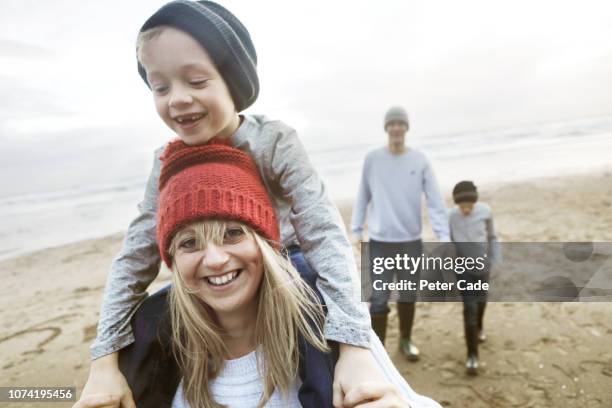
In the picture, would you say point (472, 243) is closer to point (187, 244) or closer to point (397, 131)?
point (397, 131)

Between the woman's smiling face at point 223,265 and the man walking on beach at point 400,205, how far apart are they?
198 centimetres

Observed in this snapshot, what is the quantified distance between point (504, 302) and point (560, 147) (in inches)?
605

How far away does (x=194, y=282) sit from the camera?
3.59ft

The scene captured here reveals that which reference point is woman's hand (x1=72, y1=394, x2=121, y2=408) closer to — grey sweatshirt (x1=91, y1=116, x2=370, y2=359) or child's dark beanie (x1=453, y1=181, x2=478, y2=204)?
grey sweatshirt (x1=91, y1=116, x2=370, y2=359)

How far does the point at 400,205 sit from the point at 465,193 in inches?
21.1

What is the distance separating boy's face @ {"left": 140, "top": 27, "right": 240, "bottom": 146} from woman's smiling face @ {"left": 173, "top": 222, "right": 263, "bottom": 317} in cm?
28

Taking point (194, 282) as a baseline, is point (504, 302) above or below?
below

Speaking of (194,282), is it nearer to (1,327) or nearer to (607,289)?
(607,289)

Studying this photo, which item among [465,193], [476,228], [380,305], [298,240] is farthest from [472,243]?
[298,240]

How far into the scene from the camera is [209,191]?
1.03m

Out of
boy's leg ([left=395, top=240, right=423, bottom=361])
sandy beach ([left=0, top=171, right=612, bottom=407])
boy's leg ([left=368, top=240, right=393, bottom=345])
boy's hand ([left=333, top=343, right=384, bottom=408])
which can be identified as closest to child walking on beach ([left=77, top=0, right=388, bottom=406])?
boy's hand ([left=333, top=343, right=384, bottom=408])

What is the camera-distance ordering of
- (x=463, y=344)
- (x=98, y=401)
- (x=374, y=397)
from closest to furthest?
1. (x=374, y=397)
2. (x=98, y=401)
3. (x=463, y=344)

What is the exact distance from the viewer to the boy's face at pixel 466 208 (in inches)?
120

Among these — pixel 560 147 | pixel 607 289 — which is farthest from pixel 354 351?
pixel 560 147
